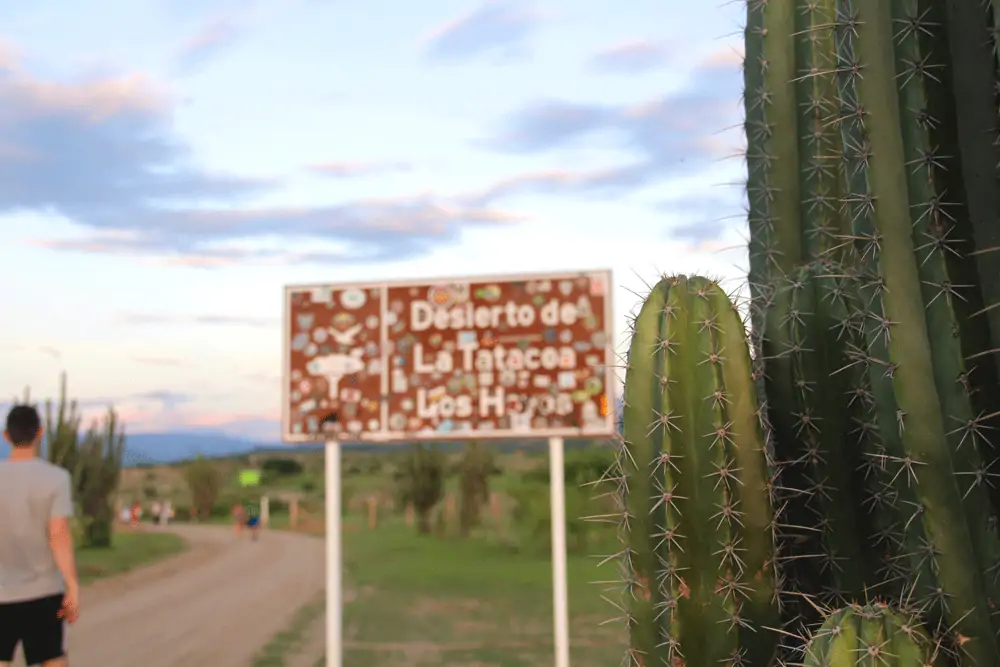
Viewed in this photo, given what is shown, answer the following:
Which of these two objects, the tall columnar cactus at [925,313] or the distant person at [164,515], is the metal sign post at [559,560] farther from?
the distant person at [164,515]

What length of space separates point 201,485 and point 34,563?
65.9 feet

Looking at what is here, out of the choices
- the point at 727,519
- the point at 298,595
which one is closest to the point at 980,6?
the point at 727,519

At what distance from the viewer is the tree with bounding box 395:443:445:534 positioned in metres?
19.1

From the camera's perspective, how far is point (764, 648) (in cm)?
365

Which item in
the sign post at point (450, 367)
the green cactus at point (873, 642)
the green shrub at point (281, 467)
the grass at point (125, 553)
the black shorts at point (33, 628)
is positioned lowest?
the grass at point (125, 553)

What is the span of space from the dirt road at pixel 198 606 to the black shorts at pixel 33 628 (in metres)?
3.93

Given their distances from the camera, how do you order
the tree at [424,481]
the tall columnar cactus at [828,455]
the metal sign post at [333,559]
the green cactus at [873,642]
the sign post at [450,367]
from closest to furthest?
the green cactus at [873,642] < the tall columnar cactus at [828,455] < the sign post at [450,367] < the metal sign post at [333,559] < the tree at [424,481]

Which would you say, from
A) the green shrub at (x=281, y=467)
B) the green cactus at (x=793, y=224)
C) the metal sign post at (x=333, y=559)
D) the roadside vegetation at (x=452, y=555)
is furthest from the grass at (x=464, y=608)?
the green shrub at (x=281, y=467)

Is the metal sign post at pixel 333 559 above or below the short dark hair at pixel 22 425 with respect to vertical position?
below

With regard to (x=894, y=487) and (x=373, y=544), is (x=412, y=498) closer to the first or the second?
(x=373, y=544)

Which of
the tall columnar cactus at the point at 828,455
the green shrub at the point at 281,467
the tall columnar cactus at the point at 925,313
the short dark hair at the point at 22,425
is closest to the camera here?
the tall columnar cactus at the point at 925,313

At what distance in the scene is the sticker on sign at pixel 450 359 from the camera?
6.87 meters

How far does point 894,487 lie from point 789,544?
52 cm

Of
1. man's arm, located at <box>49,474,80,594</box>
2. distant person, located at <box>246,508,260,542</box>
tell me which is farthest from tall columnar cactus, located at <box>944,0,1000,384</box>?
distant person, located at <box>246,508,260,542</box>
